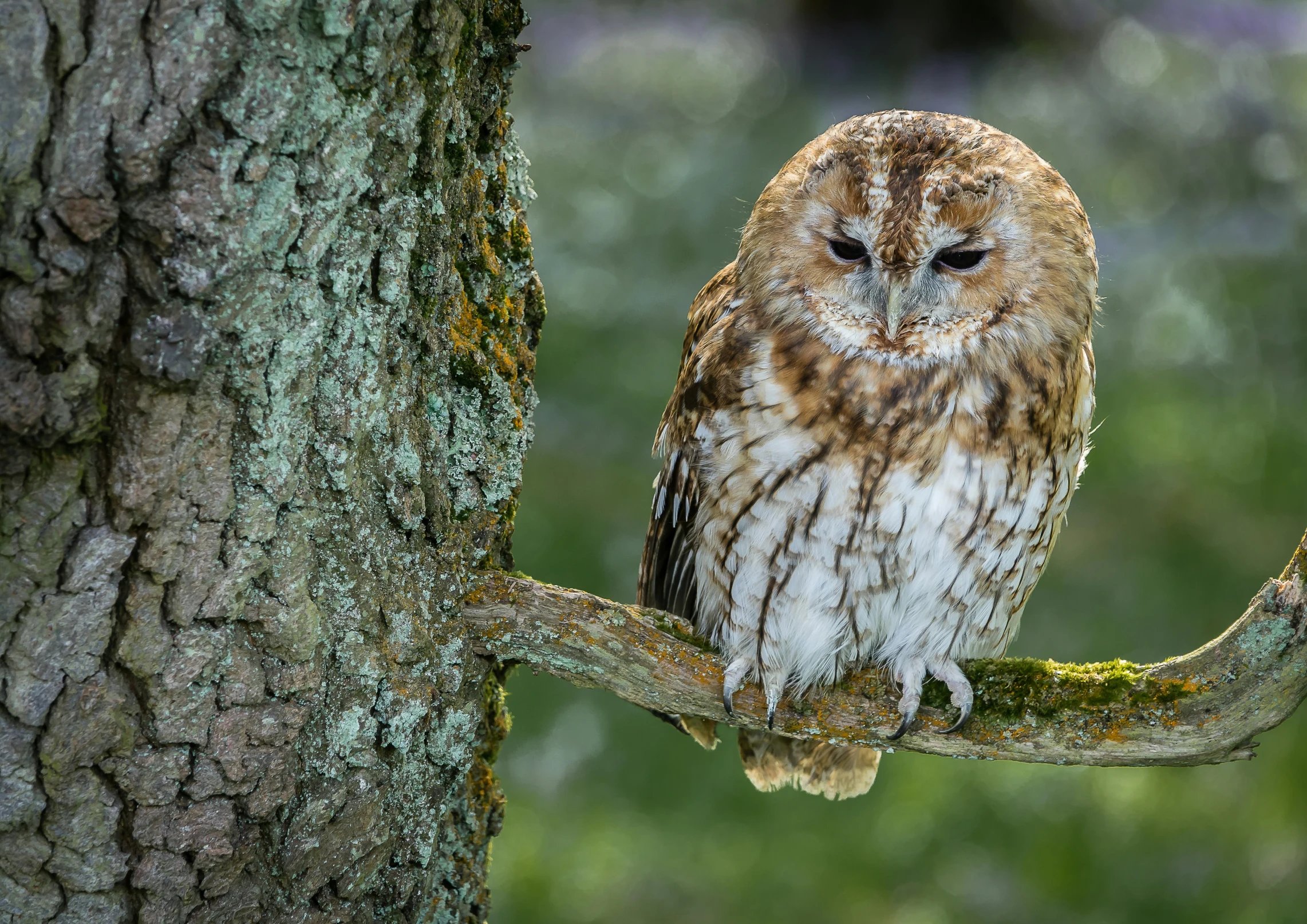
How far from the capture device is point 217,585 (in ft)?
3.51

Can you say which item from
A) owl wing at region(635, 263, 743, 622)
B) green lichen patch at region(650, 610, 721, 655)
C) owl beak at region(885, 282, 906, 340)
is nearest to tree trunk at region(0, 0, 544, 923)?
green lichen patch at region(650, 610, 721, 655)

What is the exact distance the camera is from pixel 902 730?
1364 millimetres

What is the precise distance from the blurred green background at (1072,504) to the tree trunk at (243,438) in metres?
1.11

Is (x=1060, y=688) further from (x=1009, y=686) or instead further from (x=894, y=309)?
(x=894, y=309)

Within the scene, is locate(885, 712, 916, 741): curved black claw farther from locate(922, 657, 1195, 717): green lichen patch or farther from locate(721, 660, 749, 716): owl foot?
locate(721, 660, 749, 716): owl foot

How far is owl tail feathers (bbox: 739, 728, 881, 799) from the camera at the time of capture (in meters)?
1.80

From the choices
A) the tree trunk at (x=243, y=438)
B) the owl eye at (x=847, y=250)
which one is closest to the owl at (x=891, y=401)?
the owl eye at (x=847, y=250)

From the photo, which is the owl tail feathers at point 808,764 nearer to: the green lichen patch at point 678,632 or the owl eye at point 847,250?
the green lichen patch at point 678,632

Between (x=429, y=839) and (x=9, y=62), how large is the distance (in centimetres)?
96

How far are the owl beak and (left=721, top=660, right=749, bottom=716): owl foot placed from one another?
0.51m

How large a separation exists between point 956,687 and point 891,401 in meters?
0.40

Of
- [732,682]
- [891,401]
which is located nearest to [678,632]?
[732,682]

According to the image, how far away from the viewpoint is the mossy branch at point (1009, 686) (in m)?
1.19

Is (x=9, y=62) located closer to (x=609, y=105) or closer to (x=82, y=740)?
(x=82, y=740)
